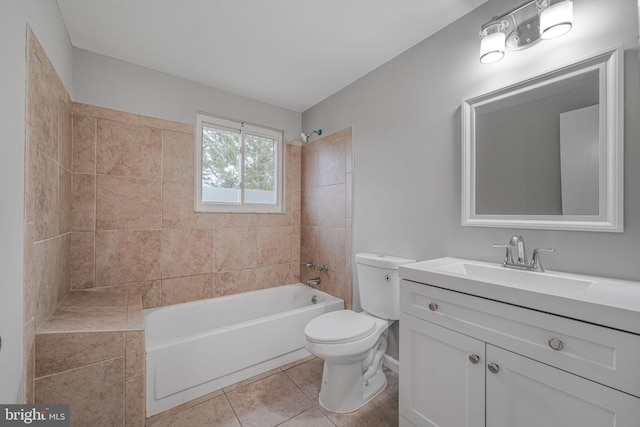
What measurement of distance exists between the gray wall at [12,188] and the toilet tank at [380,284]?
69.7 inches

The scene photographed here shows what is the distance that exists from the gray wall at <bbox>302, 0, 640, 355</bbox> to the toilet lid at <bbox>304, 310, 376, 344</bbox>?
0.52m

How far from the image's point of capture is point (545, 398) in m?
0.91

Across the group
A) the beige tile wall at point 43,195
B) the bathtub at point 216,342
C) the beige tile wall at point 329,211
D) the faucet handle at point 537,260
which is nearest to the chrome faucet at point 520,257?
the faucet handle at point 537,260

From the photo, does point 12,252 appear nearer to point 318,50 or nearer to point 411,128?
point 318,50

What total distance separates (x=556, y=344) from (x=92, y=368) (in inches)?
78.0

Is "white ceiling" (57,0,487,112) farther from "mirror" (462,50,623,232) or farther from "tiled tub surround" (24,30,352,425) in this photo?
"mirror" (462,50,623,232)

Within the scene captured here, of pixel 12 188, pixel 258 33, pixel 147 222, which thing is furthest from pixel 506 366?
pixel 147 222

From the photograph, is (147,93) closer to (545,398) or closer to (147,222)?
(147,222)

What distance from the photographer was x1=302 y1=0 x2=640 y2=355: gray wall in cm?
109

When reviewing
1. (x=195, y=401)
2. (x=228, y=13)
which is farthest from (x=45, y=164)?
(x=195, y=401)

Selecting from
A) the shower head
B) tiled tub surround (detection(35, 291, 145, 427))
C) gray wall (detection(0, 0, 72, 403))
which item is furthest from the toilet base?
the shower head

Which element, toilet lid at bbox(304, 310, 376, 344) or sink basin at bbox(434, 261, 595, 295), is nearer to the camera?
sink basin at bbox(434, 261, 595, 295)

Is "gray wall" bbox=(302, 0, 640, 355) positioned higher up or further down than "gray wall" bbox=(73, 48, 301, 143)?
further down

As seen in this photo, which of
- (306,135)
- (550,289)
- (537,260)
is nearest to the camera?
(550,289)
